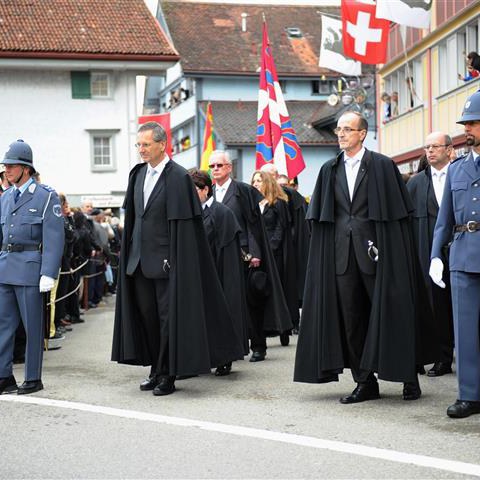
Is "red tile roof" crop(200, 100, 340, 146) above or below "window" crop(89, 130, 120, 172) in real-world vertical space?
above

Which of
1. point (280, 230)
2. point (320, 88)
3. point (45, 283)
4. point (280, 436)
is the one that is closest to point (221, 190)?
point (280, 230)

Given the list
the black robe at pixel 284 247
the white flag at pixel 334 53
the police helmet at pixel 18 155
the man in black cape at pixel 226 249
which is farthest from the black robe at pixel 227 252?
the white flag at pixel 334 53

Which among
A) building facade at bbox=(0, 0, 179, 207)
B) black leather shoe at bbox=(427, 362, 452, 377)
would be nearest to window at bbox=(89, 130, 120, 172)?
building facade at bbox=(0, 0, 179, 207)

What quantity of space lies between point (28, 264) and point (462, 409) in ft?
12.3

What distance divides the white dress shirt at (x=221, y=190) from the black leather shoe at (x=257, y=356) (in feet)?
5.27

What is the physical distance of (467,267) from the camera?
731 cm

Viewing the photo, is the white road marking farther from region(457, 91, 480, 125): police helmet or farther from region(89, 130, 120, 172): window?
region(89, 130, 120, 172): window

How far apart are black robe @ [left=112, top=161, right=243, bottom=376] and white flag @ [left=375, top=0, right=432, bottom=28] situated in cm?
1632

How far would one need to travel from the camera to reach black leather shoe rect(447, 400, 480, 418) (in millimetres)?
7172

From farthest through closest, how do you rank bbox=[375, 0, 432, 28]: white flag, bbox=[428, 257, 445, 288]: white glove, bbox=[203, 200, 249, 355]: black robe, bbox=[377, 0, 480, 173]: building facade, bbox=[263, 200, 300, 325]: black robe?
1. bbox=[377, 0, 480, 173]: building facade
2. bbox=[375, 0, 432, 28]: white flag
3. bbox=[263, 200, 300, 325]: black robe
4. bbox=[203, 200, 249, 355]: black robe
5. bbox=[428, 257, 445, 288]: white glove

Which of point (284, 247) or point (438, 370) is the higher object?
point (284, 247)

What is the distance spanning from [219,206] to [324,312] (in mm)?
2520

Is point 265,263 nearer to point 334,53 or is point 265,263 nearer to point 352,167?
point 352,167

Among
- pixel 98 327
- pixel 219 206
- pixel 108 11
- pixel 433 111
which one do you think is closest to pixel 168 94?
pixel 108 11
